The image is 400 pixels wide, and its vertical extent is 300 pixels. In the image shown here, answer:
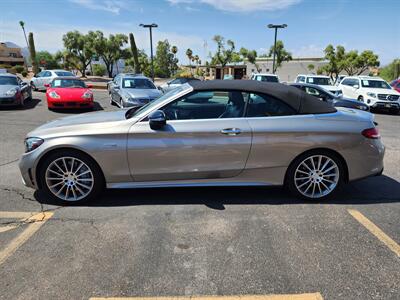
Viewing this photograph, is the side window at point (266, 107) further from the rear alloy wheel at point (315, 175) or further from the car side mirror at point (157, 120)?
the car side mirror at point (157, 120)

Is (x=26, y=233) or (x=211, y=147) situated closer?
(x=26, y=233)

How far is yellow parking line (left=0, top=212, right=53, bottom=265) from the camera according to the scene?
3002mm

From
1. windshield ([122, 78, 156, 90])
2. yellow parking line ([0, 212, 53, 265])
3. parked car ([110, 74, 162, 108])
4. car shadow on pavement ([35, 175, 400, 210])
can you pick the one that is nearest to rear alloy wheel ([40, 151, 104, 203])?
car shadow on pavement ([35, 175, 400, 210])

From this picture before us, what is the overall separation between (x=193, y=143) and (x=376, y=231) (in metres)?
2.27

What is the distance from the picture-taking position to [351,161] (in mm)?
4078

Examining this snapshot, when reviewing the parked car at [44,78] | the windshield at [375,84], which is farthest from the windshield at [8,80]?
the windshield at [375,84]

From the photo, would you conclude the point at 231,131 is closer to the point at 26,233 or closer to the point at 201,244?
the point at 201,244

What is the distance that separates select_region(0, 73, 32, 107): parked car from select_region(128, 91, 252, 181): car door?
10915 millimetres

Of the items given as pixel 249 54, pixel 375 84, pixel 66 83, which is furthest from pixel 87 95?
pixel 249 54

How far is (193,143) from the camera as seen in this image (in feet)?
12.6

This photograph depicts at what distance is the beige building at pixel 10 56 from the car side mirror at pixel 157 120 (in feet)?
311

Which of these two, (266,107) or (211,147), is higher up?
(266,107)

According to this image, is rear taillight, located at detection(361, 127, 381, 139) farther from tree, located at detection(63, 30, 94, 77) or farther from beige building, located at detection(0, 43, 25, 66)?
beige building, located at detection(0, 43, 25, 66)

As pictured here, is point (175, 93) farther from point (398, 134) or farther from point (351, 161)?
point (398, 134)
